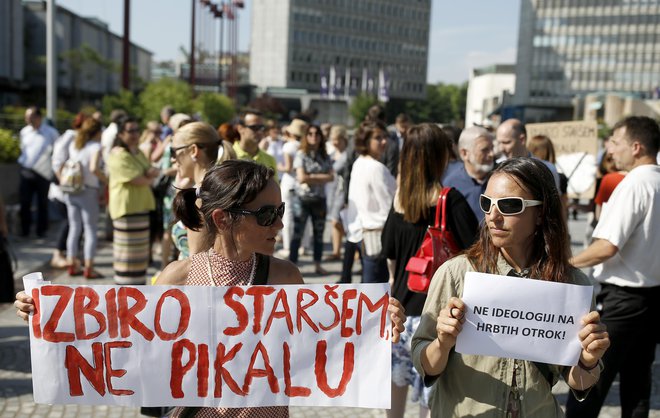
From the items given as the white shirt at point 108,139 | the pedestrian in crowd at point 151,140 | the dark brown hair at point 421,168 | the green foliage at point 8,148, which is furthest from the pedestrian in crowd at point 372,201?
the green foliage at point 8,148

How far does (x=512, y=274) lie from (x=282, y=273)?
0.81 meters

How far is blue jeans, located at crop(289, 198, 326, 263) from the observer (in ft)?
28.6

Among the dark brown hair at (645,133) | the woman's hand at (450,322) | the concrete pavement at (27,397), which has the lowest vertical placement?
the concrete pavement at (27,397)

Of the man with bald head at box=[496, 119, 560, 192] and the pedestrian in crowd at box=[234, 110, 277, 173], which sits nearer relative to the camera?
the man with bald head at box=[496, 119, 560, 192]

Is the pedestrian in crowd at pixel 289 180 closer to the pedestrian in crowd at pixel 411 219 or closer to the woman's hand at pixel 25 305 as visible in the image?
the pedestrian in crowd at pixel 411 219

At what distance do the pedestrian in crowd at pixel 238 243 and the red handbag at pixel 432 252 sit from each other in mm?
1278

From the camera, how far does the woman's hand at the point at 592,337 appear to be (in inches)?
90.1

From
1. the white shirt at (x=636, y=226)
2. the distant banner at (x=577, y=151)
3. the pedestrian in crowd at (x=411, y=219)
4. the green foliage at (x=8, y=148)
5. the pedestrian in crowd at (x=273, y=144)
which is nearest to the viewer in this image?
the white shirt at (x=636, y=226)

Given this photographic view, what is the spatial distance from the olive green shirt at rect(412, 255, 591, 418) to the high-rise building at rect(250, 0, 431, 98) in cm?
11794

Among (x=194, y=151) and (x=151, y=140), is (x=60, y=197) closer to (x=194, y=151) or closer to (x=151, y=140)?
(x=151, y=140)

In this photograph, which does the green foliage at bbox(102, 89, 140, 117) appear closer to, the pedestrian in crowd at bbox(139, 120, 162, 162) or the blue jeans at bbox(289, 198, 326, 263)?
the pedestrian in crowd at bbox(139, 120, 162, 162)

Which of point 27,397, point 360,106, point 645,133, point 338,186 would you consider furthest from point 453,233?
point 360,106

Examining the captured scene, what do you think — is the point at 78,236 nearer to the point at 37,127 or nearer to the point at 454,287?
the point at 37,127

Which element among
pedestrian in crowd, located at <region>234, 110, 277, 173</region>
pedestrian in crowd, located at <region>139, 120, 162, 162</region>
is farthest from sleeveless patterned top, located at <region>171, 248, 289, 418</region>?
pedestrian in crowd, located at <region>139, 120, 162, 162</region>
